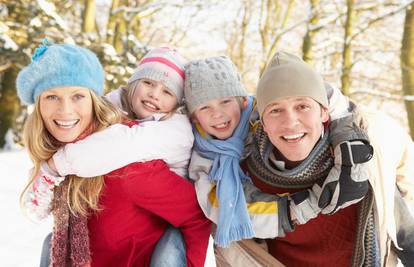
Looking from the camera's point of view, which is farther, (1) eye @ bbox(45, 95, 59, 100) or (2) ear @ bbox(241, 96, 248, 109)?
(2) ear @ bbox(241, 96, 248, 109)

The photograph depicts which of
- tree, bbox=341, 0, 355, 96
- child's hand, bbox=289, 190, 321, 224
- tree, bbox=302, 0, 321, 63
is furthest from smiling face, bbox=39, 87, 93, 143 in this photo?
tree, bbox=302, 0, 321, 63

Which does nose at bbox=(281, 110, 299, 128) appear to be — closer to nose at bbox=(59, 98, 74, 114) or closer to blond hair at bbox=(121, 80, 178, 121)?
blond hair at bbox=(121, 80, 178, 121)

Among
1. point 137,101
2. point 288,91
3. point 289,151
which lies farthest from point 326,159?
point 137,101

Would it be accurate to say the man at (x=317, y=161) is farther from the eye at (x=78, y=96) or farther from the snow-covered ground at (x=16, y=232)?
the snow-covered ground at (x=16, y=232)

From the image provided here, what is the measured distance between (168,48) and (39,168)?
104cm

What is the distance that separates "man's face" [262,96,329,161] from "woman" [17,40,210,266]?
19.8 inches

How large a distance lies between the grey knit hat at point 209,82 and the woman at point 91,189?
42 cm

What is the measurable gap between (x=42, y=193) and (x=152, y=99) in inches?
29.5

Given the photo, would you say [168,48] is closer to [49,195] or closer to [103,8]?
[49,195]

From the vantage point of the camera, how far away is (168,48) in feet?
8.31

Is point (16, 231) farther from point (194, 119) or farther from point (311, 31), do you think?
point (311, 31)

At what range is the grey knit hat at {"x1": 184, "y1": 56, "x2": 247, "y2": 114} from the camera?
219cm

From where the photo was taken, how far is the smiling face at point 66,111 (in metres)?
1.94


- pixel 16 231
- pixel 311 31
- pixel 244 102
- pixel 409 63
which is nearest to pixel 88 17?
A: pixel 311 31
